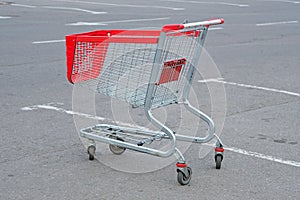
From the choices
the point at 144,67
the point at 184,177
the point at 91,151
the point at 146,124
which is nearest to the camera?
the point at 184,177

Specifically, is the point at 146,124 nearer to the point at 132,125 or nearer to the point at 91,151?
the point at 132,125

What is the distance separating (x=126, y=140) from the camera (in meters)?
5.83

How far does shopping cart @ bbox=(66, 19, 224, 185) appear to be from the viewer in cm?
491

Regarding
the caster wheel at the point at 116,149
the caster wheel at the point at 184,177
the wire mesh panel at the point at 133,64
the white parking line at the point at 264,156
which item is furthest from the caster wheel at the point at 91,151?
the white parking line at the point at 264,156

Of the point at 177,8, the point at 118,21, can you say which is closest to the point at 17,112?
the point at 118,21

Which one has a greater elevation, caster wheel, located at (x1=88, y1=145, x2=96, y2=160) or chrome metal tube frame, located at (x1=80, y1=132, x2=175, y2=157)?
chrome metal tube frame, located at (x1=80, y1=132, x2=175, y2=157)

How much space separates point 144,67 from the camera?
5.05 meters

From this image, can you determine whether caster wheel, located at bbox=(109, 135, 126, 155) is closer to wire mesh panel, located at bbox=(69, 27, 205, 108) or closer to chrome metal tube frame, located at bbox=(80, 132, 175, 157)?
chrome metal tube frame, located at bbox=(80, 132, 175, 157)

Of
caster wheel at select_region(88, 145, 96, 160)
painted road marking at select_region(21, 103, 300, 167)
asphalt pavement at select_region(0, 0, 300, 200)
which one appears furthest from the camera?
painted road marking at select_region(21, 103, 300, 167)

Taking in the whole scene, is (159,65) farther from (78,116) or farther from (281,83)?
(281,83)

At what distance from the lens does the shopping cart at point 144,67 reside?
193 inches

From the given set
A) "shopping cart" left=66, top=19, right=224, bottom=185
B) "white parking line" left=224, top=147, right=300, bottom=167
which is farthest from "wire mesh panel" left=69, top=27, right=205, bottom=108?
"white parking line" left=224, top=147, right=300, bottom=167

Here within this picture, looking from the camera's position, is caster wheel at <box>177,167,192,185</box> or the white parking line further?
the white parking line

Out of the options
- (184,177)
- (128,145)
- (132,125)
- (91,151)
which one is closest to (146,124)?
(132,125)
